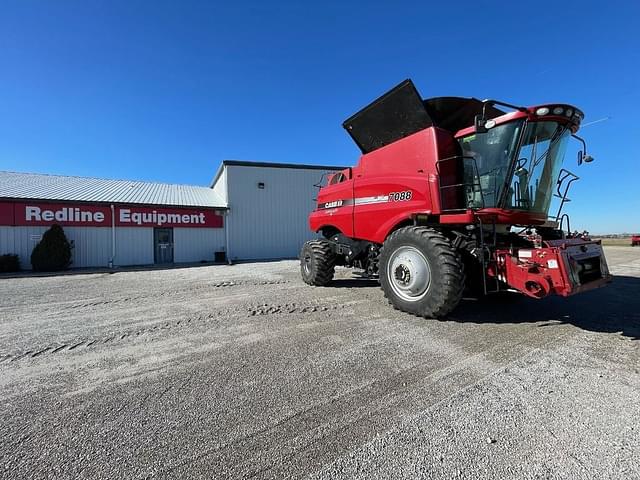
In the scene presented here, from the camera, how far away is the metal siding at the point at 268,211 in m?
18.1

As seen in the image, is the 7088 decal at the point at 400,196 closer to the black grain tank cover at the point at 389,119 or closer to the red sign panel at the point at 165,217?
the black grain tank cover at the point at 389,119

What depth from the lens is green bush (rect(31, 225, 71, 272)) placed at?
43.7 ft

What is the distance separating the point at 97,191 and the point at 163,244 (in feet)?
16.6

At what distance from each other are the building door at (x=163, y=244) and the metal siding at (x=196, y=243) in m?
0.21

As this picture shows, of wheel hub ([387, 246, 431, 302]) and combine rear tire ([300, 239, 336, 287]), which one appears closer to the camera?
wheel hub ([387, 246, 431, 302])

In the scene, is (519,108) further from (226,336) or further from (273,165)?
(273,165)

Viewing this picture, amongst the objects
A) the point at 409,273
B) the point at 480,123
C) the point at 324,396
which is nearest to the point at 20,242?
the point at 409,273

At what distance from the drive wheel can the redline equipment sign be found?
48.0 ft

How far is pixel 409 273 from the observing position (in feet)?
15.4

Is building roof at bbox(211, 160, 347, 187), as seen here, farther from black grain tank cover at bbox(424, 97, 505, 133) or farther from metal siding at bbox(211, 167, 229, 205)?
black grain tank cover at bbox(424, 97, 505, 133)

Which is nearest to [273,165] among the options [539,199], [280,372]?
[539,199]

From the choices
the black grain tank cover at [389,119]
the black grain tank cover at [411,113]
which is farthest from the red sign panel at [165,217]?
the black grain tank cover at [411,113]

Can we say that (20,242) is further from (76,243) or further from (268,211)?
(268,211)

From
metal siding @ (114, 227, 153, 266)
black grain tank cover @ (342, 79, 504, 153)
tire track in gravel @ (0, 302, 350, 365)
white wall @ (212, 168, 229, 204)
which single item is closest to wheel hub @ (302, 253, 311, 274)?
tire track in gravel @ (0, 302, 350, 365)
